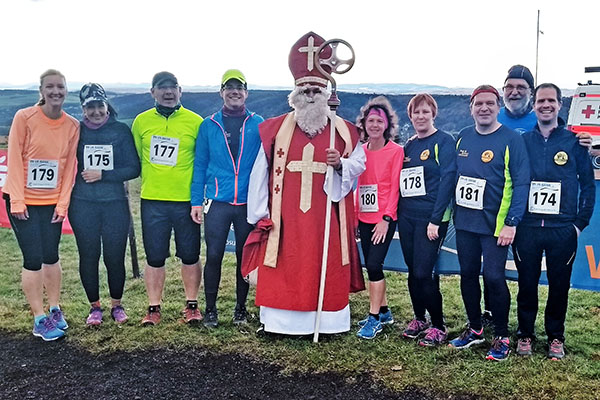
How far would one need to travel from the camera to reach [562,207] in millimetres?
3428

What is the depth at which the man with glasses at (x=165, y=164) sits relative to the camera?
409 centimetres

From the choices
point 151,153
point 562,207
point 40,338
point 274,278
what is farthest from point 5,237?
point 562,207

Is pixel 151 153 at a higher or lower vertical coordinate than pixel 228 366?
higher

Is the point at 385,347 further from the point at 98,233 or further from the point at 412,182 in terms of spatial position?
the point at 98,233

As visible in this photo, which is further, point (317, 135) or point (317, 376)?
point (317, 135)

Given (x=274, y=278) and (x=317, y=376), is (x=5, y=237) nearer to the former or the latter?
(x=274, y=278)

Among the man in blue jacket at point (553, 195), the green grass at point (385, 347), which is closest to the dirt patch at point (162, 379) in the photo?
the green grass at point (385, 347)

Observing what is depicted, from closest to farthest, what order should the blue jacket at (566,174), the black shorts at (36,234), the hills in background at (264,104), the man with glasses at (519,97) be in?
the blue jacket at (566,174), the man with glasses at (519,97), the black shorts at (36,234), the hills in background at (264,104)

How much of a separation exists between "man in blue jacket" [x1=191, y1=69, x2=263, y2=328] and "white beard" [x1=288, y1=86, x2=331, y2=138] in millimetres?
384

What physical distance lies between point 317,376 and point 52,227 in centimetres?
222

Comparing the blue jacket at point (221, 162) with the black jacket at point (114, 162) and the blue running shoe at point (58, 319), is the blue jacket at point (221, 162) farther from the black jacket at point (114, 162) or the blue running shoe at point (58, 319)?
the blue running shoe at point (58, 319)

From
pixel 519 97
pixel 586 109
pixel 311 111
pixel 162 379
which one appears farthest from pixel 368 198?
pixel 586 109

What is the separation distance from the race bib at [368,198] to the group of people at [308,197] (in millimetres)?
10

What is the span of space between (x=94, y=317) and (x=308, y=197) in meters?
1.95
